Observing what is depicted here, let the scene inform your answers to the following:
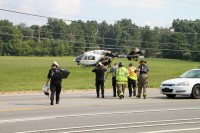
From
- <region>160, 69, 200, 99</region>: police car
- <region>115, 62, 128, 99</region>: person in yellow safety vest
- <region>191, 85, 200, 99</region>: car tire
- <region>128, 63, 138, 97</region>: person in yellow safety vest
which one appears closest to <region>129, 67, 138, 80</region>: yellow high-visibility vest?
<region>128, 63, 138, 97</region>: person in yellow safety vest

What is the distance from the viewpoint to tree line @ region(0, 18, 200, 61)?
141m

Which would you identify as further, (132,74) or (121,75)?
(132,74)

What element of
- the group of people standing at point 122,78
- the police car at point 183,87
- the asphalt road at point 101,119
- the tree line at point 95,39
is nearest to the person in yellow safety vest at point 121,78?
the group of people standing at point 122,78

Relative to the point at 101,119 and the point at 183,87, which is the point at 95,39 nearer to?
the point at 183,87

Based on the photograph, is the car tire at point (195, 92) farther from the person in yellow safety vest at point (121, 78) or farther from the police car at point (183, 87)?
the person in yellow safety vest at point (121, 78)

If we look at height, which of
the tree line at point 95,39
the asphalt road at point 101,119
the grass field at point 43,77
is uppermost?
the tree line at point 95,39

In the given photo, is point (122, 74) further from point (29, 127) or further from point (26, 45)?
point (26, 45)

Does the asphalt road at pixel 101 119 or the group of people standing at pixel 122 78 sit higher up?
the group of people standing at pixel 122 78

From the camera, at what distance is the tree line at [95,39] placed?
141 metres

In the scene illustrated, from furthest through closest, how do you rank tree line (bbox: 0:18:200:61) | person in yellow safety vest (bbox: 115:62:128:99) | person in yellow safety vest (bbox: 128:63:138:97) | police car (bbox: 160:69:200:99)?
tree line (bbox: 0:18:200:61)
person in yellow safety vest (bbox: 128:63:138:97)
person in yellow safety vest (bbox: 115:62:128:99)
police car (bbox: 160:69:200:99)

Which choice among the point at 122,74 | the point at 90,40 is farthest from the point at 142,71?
the point at 90,40

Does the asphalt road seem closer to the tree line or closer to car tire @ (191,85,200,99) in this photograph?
→ car tire @ (191,85,200,99)

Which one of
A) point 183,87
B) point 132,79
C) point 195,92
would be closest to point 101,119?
point 183,87

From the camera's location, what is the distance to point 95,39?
162 m
